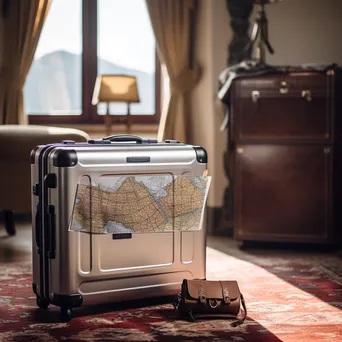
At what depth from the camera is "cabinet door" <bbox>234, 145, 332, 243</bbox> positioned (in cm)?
460

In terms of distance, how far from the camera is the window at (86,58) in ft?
20.4

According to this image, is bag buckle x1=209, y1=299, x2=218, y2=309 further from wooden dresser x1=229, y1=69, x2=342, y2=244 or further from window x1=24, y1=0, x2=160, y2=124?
window x1=24, y1=0, x2=160, y2=124

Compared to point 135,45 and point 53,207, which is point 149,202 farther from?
point 135,45

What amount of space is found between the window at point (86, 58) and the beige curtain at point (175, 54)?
55cm

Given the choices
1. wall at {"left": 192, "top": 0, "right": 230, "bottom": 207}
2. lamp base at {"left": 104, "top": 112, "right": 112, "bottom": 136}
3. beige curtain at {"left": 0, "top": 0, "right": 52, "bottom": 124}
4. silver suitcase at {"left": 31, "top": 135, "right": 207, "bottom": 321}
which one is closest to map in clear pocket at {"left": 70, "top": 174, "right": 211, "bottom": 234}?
silver suitcase at {"left": 31, "top": 135, "right": 207, "bottom": 321}

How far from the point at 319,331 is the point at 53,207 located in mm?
1192

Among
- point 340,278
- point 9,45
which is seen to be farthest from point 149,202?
point 9,45

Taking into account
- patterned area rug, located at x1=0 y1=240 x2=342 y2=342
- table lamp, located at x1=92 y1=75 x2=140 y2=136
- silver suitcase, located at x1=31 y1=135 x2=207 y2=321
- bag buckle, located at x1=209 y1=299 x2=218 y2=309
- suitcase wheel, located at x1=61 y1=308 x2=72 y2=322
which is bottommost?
patterned area rug, located at x1=0 y1=240 x2=342 y2=342

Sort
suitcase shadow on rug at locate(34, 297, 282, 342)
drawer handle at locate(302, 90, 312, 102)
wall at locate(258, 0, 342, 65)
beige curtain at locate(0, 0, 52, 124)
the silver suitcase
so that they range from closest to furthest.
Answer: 1. suitcase shadow on rug at locate(34, 297, 282, 342)
2. the silver suitcase
3. drawer handle at locate(302, 90, 312, 102)
4. wall at locate(258, 0, 342, 65)
5. beige curtain at locate(0, 0, 52, 124)

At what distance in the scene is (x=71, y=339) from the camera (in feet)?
8.98

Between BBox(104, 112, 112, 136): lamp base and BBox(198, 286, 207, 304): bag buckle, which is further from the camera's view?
BBox(104, 112, 112, 136): lamp base

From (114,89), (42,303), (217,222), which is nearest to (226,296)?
(42,303)

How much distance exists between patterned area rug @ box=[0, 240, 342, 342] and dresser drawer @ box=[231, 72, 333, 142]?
97 cm

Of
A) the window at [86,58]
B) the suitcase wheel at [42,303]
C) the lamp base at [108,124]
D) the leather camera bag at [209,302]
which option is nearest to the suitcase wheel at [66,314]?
the suitcase wheel at [42,303]
